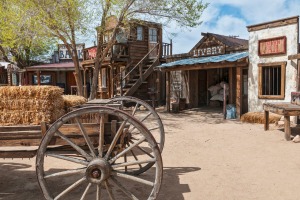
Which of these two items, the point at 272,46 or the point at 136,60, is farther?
the point at 136,60

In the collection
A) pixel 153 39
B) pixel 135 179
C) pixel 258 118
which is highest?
pixel 153 39

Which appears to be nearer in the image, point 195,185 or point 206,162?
point 195,185

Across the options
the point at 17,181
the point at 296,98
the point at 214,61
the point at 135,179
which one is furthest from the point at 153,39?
the point at 135,179

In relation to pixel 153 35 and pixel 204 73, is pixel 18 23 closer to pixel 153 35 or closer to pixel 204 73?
Answer: pixel 153 35

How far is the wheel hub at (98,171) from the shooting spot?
310cm

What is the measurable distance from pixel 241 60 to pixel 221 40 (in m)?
3.71

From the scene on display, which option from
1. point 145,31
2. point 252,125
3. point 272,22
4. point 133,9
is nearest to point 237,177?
point 252,125

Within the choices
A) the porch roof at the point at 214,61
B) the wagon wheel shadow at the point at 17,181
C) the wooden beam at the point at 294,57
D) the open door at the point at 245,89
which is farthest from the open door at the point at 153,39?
the wagon wheel shadow at the point at 17,181

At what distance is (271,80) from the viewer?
12070 mm

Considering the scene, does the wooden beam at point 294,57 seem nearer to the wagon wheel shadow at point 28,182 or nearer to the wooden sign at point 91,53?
the wagon wheel shadow at point 28,182

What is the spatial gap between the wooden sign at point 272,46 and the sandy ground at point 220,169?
4.05 metres

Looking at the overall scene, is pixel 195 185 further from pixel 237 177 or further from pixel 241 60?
pixel 241 60

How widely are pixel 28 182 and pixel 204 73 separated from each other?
1462cm

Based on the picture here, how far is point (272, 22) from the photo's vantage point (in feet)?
38.5
